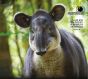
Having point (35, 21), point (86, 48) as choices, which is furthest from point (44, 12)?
point (86, 48)

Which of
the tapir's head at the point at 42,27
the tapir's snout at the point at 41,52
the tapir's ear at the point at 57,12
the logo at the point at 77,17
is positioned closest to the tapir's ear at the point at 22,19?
the tapir's head at the point at 42,27

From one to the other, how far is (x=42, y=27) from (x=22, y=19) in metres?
0.43

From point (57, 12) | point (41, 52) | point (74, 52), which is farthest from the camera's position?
point (74, 52)

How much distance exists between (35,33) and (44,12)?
435 mm

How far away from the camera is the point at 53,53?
1184 cm

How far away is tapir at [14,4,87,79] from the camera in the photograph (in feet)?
38.5

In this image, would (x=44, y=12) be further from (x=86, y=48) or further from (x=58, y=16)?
(x=86, y=48)

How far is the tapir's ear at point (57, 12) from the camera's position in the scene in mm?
11805

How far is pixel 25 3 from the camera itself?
11.9 metres

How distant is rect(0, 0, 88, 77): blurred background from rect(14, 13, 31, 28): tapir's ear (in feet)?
0.22

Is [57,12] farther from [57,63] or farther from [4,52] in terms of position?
[4,52]

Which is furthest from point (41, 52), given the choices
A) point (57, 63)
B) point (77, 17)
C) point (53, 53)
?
point (77, 17)

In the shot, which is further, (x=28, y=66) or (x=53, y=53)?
(x=28, y=66)

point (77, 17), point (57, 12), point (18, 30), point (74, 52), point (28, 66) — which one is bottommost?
point (28, 66)
